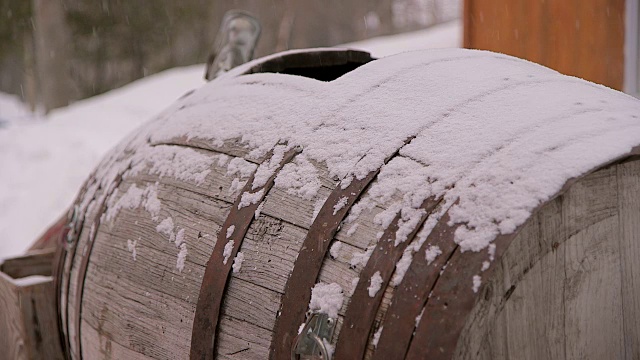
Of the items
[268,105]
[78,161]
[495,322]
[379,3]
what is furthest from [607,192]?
[379,3]

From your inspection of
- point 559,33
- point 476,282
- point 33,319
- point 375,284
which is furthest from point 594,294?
point 559,33

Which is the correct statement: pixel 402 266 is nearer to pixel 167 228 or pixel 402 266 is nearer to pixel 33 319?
pixel 167 228

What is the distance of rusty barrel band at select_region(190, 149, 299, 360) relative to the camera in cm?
176

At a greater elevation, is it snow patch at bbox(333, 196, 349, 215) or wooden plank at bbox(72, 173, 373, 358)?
snow patch at bbox(333, 196, 349, 215)

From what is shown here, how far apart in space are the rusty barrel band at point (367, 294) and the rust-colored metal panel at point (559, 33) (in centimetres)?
366

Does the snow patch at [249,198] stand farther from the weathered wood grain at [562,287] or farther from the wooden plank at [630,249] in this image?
the wooden plank at [630,249]

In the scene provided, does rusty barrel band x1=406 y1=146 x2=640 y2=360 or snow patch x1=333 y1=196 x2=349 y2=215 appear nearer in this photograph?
rusty barrel band x1=406 y1=146 x2=640 y2=360

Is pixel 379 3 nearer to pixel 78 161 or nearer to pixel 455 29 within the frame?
pixel 455 29

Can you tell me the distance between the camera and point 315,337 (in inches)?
59.8

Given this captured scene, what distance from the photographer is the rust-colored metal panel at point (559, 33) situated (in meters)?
4.59

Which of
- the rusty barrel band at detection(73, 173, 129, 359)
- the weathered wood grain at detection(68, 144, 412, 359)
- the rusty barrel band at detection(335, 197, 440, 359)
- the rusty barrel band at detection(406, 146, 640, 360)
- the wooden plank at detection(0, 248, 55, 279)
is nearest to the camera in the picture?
the rusty barrel band at detection(406, 146, 640, 360)

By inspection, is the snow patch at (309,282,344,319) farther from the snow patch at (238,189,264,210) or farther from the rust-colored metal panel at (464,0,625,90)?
the rust-colored metal panel at (464,0,625,90)

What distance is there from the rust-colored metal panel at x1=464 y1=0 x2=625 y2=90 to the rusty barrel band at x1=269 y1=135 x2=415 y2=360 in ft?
11.6

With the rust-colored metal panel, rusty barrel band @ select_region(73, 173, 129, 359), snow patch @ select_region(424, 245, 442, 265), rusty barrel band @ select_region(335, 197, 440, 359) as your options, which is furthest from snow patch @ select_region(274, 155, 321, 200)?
the rust-colored metal panel
